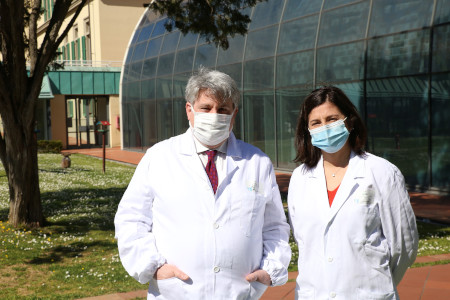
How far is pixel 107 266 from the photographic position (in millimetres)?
7223

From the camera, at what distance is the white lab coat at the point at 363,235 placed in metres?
2.71

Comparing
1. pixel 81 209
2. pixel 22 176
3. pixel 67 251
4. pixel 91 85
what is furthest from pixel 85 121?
pixel 67 251

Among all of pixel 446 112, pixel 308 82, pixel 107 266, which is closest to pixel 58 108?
pixel 308 82

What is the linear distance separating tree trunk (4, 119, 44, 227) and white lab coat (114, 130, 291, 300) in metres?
6.66

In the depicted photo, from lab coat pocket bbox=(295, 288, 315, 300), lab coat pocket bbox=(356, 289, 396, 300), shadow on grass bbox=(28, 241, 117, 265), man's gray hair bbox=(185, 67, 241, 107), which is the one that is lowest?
shadow on grass bbox=(28, 241, 117, 265)

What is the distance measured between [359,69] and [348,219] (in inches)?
505

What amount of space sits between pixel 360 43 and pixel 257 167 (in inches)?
502

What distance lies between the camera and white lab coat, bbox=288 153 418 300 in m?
2.71

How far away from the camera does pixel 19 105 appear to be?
8.91 metres

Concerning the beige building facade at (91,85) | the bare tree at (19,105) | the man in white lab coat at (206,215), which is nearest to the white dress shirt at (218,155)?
the man in white lab coat at (206,215)

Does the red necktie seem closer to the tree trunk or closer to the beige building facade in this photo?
the tree trunk

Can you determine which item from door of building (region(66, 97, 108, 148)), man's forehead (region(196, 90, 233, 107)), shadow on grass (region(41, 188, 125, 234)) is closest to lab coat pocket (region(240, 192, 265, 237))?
man's forehead (region(196, 90, 233, 107))

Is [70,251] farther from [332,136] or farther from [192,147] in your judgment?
[332,136]

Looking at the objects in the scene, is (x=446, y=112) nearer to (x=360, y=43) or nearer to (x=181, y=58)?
(x=360, y=43)
